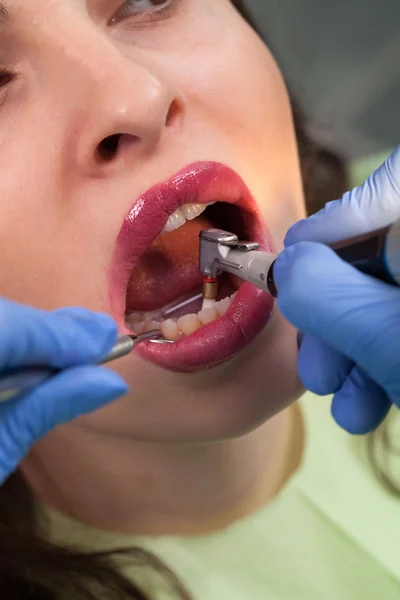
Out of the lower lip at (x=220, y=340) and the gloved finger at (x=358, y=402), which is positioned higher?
the lower lip at (x=220, y=340)

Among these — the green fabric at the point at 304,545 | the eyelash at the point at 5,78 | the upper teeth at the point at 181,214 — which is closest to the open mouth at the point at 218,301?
the upper teeth at the point at 181,214

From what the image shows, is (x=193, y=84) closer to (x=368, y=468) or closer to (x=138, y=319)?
(x=138, y=319)

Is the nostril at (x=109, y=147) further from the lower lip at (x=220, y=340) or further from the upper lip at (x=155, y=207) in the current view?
the lower lip at (x=220, y=340)

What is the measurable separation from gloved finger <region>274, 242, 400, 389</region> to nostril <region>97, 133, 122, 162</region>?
263mm

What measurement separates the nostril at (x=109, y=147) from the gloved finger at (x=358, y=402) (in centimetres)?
36

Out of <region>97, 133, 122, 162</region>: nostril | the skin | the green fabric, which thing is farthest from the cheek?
the green fabric

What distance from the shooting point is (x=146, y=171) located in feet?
2.22

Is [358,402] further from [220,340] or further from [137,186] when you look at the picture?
[137,186]

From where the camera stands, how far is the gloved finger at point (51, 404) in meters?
0.49

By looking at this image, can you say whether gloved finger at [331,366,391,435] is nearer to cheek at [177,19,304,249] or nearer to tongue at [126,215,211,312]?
cheek at [177,19,304,249]

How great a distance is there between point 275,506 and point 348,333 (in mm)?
536

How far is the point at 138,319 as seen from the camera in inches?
33.7

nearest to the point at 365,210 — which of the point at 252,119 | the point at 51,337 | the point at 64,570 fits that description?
the point at 252,119

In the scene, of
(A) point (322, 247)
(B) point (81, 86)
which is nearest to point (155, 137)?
(B) point (81, 86)
